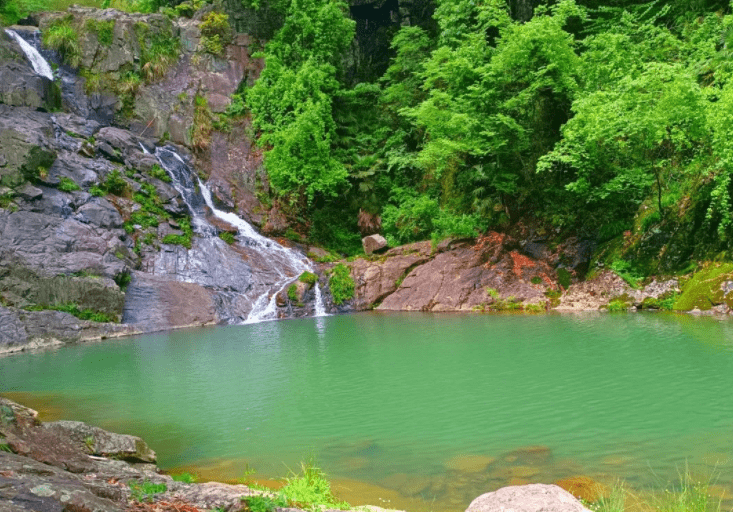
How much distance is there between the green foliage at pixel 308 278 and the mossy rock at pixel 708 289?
1339 centimetres

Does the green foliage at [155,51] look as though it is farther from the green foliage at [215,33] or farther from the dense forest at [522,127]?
the dense forest at [522,127]

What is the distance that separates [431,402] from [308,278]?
15.0 meters

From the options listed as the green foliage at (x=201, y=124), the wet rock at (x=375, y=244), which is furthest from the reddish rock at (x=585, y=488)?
the green foliage at (x=201, y=124)

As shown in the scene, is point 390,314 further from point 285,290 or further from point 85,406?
point 85,406

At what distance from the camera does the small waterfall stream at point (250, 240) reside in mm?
22125

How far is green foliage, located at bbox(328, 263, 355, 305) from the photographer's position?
901 inches

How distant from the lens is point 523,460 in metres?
5.90

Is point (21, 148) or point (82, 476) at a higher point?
point (21, 148)

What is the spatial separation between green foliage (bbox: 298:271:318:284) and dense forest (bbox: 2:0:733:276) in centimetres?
435

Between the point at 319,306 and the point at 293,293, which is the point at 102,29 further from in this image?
the point at 319,306

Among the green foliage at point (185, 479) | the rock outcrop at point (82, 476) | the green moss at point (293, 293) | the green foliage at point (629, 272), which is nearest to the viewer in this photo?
the rock outcrop at point (82, 476)

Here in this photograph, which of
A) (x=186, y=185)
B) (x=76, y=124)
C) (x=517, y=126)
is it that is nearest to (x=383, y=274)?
(x=517, y=126)

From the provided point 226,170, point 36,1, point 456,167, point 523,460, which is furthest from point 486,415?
point 36,1

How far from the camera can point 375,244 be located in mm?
24703
